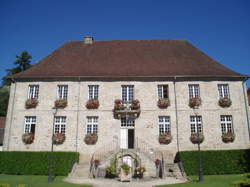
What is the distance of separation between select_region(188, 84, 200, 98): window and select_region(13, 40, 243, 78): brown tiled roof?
927 millimetres

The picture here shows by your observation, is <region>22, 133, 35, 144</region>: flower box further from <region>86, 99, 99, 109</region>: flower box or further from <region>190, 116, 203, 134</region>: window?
<region>190, 116, 203, 134</region>: window

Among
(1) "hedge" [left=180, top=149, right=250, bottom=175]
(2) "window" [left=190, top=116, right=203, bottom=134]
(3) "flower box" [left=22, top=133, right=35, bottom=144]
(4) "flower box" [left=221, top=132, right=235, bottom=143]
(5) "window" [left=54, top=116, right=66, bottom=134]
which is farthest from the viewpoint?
(5) "window" [left=54, top=116, right=66, bottom=134]

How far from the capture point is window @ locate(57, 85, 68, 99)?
52.5 feet

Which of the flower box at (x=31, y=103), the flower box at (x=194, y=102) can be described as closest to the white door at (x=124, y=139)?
the flower box at (x=194, y=102)

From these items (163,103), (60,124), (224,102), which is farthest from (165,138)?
(60,124)

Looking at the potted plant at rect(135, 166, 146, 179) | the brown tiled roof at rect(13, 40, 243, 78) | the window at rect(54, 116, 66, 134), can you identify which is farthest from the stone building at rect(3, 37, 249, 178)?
the potted plant at rect(135, 166, 146, 179)

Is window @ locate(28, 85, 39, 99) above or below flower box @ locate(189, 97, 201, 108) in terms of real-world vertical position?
above

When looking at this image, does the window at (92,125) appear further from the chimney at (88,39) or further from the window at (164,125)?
the chimney at (88,39)

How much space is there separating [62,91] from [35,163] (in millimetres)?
5386

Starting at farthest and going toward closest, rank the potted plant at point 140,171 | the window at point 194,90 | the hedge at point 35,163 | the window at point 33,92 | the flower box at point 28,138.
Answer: the window at point 33,92, the window at point 194,90, the flower box at point 28,138, the hedge at point 35,163, the potted plant at point 140,171

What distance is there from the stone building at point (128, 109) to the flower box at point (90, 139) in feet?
0.18

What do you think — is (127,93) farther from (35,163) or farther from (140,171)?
(35,163)

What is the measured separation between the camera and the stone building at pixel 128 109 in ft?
48.7

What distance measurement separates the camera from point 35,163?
13.2 meters
